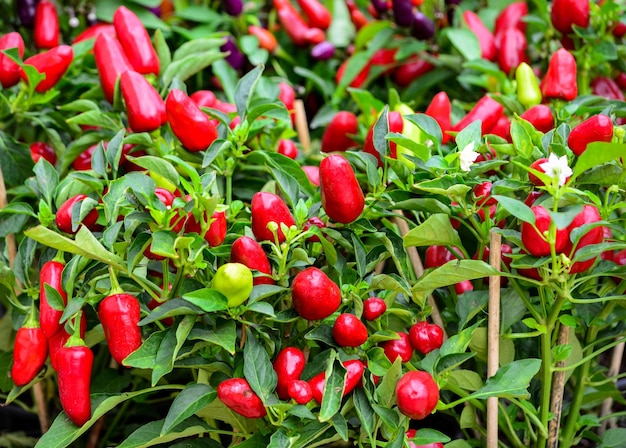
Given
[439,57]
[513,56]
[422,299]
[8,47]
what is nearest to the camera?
[422,299]

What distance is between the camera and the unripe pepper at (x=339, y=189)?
2.99 ft

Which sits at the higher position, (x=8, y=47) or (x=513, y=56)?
(x=8, y=47)

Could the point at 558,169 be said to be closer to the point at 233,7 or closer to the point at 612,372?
the point at 612,372

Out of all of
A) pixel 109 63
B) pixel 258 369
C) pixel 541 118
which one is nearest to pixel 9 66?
pixel 109 63

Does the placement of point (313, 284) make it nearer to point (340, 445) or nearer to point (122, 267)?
point (122, 267)

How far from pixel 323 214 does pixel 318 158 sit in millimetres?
422

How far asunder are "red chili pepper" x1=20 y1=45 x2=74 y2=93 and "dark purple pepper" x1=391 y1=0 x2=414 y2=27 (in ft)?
2.35

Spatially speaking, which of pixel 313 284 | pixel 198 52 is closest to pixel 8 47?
pixel 198 52

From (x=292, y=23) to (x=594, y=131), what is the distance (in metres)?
1.10

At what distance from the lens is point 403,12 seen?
171 cm

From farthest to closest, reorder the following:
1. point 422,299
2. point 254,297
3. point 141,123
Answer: point 141,123 → point 422,299 → point 254,297

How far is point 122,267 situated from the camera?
0.89 metres

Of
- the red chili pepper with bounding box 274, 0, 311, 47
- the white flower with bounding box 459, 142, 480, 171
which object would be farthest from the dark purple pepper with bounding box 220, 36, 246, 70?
the white flower with bounding box 459, 142, 480, 171

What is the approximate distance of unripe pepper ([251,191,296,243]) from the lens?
3.04ft
